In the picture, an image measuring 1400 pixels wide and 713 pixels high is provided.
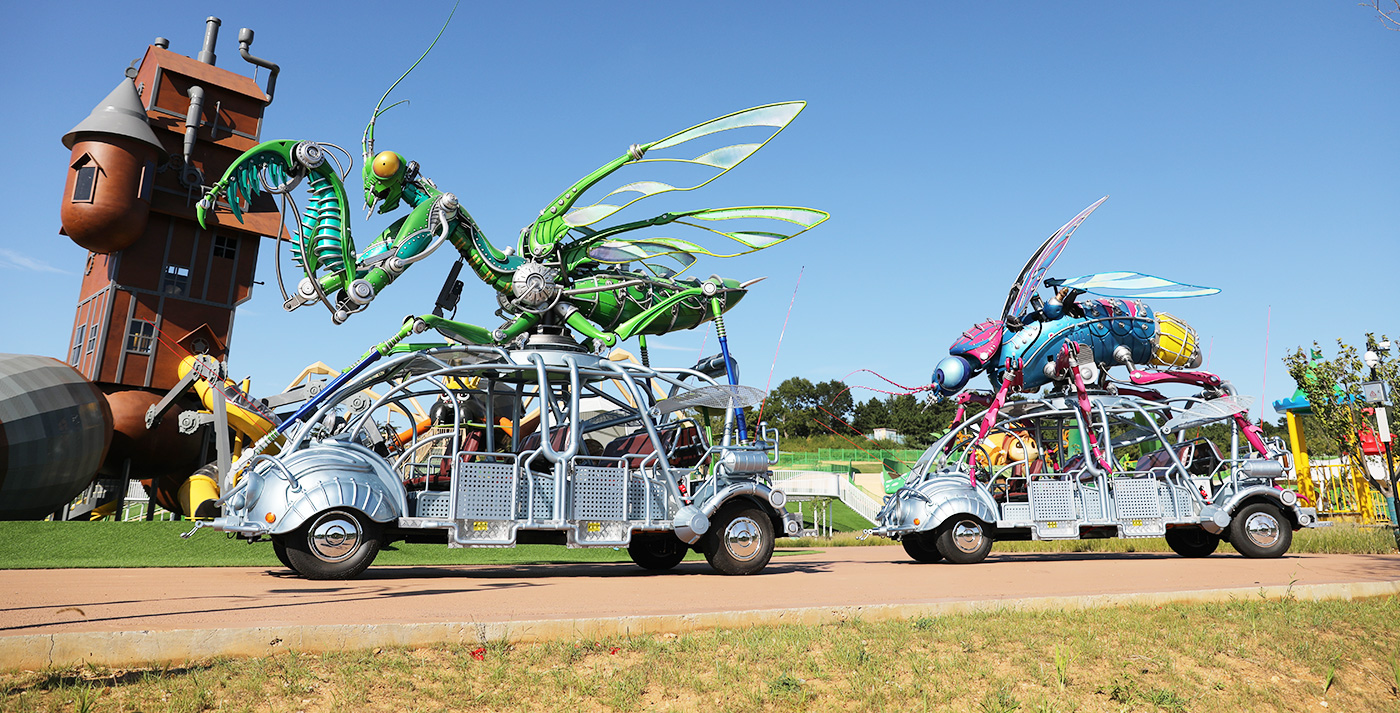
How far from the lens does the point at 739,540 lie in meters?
10.9

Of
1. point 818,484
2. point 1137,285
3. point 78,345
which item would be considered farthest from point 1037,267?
point 78,345

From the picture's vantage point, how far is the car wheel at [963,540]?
41.4 ft

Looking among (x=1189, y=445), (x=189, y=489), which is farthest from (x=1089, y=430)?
(x=189, y=489)

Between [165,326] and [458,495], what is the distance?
1939 cm

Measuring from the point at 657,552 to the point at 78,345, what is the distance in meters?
21.3

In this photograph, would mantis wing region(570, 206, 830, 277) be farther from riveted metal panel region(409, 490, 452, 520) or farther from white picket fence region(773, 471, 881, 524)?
white picket fence region(773, 471, 881, 524)

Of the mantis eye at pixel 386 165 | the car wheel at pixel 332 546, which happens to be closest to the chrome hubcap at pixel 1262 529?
the car wheel at pixel 332 546

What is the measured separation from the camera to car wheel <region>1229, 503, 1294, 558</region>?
13.5 m

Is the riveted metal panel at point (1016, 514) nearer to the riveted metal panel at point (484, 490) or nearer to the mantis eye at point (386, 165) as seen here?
the riveted metal panel at point (484, 490)

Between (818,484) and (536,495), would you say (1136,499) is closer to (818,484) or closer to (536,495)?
(536,495)

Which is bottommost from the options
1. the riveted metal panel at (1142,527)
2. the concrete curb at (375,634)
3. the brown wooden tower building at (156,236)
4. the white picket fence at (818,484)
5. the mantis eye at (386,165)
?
the concrete curb at (375,634)

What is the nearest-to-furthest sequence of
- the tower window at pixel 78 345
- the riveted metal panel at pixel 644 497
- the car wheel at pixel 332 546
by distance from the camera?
the car wheel at pixel 332 546, the riveted metal panel at pixel 644 497, the tower window at pixel 78 345

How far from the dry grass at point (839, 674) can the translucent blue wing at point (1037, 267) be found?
9297 millimetres

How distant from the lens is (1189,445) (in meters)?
14.2
